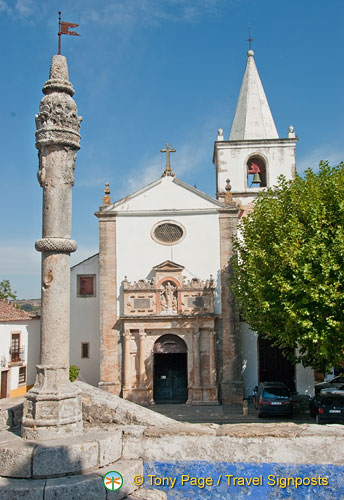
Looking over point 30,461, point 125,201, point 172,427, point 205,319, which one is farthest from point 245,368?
point 30,461

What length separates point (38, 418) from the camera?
8.47 meters

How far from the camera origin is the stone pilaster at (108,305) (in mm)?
22469

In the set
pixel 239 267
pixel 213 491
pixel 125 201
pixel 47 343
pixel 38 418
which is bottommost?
pixel 213 491

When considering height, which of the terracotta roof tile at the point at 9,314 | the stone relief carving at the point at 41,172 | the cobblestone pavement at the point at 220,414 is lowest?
the cobblestone pavement at the point at 220,414

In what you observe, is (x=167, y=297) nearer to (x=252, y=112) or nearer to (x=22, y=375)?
(x=22, y=375)

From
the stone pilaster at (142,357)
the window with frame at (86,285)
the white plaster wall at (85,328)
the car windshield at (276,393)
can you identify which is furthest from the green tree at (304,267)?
the window with frame at (86,285)

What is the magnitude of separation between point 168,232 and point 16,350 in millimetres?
11934

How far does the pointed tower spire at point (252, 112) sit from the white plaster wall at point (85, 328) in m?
11.1

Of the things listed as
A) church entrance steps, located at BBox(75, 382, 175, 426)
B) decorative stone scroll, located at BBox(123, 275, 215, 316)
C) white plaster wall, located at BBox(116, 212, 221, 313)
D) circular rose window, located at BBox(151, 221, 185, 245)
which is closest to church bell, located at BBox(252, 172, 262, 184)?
white plaster wall, located at BBox(116, 212, 221, 313)

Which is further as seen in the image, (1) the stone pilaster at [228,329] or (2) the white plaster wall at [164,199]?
(2) the white plaster wall at [164,199]

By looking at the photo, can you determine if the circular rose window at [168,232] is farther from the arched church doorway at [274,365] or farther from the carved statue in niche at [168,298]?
the arched church doorway at [274,365]

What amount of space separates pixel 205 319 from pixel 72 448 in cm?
1513

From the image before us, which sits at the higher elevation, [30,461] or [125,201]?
[125,201]

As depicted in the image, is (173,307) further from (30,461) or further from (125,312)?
(30,461)
